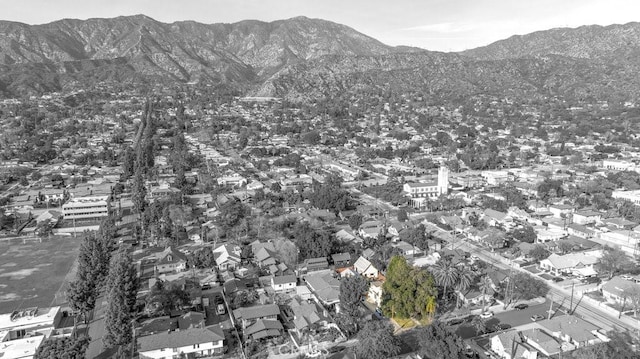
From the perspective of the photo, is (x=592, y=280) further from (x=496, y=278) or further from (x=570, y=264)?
(x=496, y=278)

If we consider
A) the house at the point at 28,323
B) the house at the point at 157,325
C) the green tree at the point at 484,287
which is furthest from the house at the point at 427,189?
the house at the point at 28,323

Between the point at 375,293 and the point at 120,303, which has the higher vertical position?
the point at 120,303

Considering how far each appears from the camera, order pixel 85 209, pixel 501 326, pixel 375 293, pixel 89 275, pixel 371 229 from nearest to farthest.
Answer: pixel 501 326 < pixel 89 275 < pixel 375 293 < pixel 371 229 < pixel 85 209

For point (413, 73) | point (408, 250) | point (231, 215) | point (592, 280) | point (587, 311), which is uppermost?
point (413, 73)

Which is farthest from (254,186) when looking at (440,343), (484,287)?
(440,343)

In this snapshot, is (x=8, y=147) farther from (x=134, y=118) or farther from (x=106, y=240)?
(x=106, y=240)

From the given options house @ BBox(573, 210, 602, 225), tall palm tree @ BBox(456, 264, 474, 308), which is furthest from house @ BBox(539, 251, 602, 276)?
house @ BBox(573, 210, 602, 225)

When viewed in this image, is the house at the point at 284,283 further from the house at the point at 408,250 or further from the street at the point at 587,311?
the street at the point at 587,311
